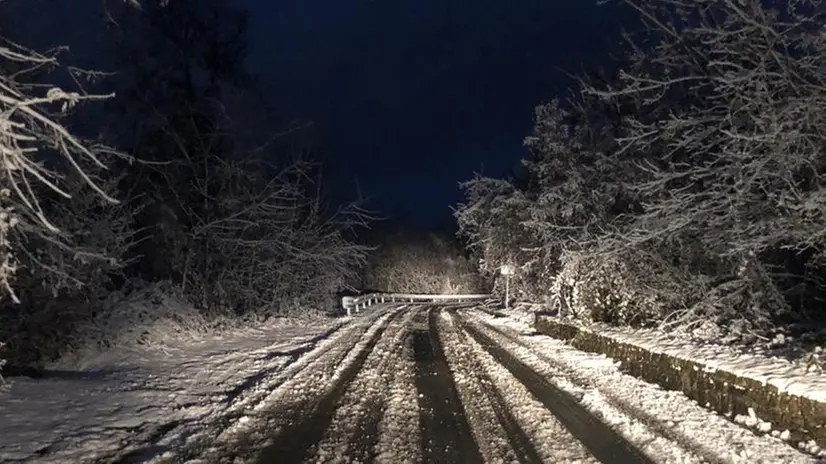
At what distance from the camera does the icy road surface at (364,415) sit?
20.3 ft

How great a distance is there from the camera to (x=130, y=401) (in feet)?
28.1

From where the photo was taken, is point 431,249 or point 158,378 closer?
point 158,378

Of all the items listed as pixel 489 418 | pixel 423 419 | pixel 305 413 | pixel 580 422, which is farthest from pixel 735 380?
pixel 305 413

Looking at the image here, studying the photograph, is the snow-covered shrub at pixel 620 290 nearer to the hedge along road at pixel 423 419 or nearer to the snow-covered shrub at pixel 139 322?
the hedge along road at pixel 423 419

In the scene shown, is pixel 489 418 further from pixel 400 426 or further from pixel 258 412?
pixel 258 412

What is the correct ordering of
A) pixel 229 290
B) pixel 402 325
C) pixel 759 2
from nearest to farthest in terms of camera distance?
pixel 759 2, pixel 229 290, pixel 402 325

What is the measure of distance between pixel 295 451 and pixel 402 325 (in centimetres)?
1623

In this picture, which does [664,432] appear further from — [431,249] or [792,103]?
[431,249]

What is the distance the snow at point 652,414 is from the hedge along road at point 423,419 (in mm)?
260

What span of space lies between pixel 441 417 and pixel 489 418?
599 millimetres

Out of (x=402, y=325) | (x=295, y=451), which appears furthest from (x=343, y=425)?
(x=402, y=325)

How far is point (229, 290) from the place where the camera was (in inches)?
828

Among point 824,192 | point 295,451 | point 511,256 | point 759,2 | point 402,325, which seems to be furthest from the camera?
point 511,256

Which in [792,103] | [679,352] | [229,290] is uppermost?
[792,103]
